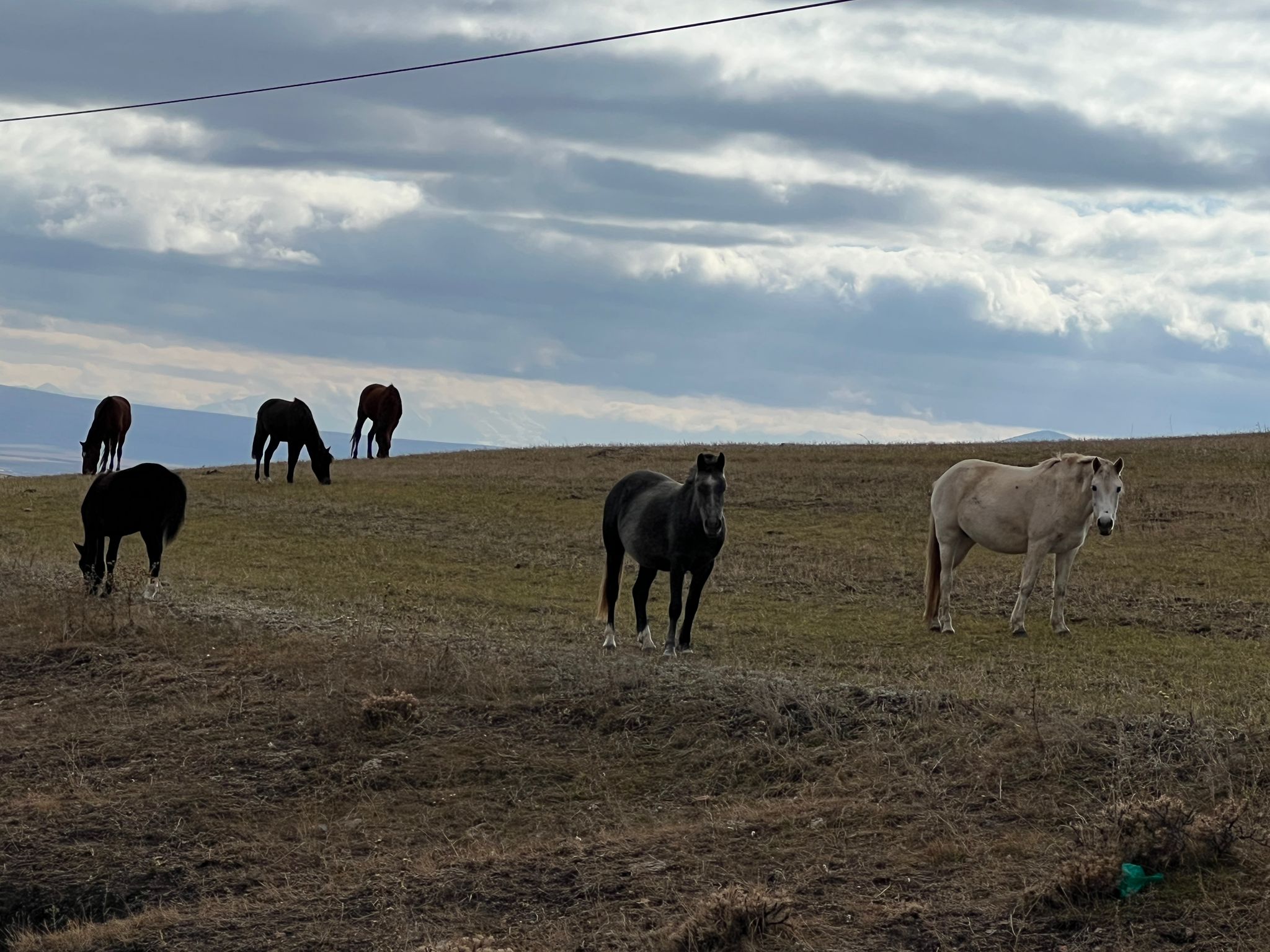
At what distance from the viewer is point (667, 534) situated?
1332 centimetres

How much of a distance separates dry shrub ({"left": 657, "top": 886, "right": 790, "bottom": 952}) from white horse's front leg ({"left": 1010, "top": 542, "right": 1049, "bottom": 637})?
31.3 feet

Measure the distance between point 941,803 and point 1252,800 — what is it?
172 centimetres

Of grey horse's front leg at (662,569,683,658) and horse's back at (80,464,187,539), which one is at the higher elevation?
horse's back at (80,464,187,539)

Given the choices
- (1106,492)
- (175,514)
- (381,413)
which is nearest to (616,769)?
(1106,492)

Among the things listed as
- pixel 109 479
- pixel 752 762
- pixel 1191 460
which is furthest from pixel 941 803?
pixel 1191 460

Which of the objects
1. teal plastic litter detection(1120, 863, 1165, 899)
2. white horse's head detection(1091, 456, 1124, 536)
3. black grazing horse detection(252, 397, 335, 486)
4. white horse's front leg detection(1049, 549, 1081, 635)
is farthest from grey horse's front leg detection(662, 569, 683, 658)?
black grazing horse detection(252, 397, 335, 486)

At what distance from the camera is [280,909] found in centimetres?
753

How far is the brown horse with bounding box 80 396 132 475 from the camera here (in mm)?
35031

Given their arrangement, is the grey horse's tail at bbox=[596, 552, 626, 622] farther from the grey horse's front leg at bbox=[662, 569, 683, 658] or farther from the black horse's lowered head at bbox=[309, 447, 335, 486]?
the black horse's lowered head at bbox=[309, 447, 335, 486]

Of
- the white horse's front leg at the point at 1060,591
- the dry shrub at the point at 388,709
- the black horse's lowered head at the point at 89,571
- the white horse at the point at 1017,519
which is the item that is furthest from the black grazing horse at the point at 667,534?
the black horse's lowered head at the point at 89,571

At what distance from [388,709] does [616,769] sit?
6.57 ft

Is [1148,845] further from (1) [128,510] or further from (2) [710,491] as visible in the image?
(1) [128,510]

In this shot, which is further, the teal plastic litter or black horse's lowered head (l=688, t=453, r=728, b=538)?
black horse's lowered head (l=688, t=453, r=728, b=538)

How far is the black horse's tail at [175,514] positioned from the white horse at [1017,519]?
893cm
